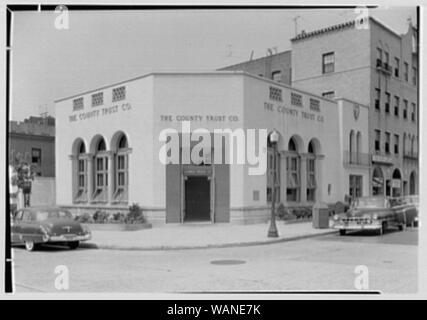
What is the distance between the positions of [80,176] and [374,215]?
7.29m

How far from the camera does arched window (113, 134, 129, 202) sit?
11898mm

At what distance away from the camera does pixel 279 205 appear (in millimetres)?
12094

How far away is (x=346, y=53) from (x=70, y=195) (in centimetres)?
685

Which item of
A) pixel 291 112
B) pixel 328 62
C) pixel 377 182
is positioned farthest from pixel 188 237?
pixel 328 62

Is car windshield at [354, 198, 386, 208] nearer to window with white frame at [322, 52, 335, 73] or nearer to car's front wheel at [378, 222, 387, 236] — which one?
car's front wheel at [378, 222, 387, 236]

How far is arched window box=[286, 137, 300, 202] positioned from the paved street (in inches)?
75.8

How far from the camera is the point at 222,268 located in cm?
842

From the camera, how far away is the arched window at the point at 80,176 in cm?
1099

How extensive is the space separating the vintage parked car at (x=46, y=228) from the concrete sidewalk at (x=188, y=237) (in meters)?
0.47

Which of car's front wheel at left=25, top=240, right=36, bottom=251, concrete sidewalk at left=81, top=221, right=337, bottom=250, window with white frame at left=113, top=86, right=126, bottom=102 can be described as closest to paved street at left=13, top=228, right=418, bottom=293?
car's front wheel at left=25, top=240, right=36, bottom=251

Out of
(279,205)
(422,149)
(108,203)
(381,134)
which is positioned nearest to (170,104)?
(108,203)

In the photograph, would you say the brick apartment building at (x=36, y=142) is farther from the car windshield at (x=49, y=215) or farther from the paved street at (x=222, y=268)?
the paved street at (x=222, y=268)

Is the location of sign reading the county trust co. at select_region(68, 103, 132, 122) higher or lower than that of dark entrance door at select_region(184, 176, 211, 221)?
higher

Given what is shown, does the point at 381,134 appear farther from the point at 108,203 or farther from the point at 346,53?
the point at 108,203
